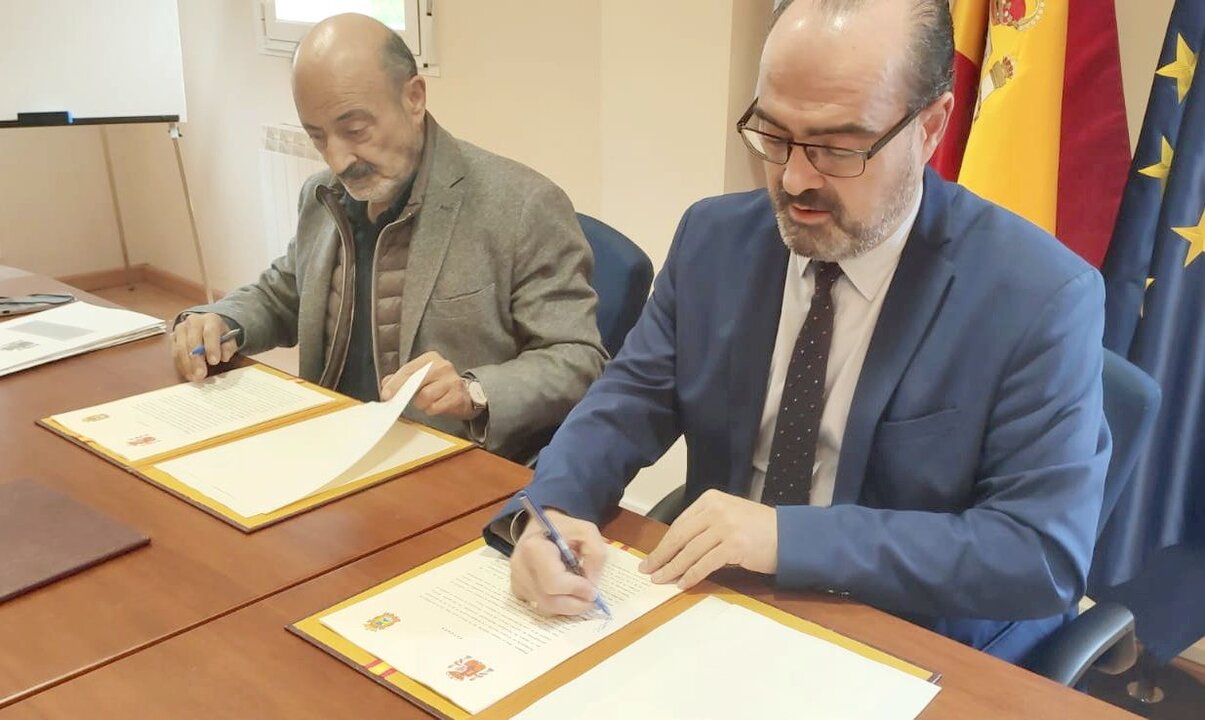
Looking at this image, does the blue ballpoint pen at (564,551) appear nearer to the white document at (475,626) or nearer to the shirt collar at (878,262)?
the white document at (475,626)

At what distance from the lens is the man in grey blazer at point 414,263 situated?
1.65 m

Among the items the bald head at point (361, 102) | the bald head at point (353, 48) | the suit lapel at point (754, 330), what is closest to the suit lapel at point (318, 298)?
the bald head at point (361, 102)

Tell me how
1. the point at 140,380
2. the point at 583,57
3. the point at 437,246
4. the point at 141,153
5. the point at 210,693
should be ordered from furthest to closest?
the point at 141,153 → the point at 583,57 → the point at 437,246 → the point at 140,380 → the point at 210,693

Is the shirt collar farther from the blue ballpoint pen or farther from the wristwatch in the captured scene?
the wristwatch

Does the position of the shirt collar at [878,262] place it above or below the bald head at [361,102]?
below

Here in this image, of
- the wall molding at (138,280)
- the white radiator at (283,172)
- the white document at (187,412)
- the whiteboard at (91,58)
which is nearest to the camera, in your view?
the white document at (187,412)

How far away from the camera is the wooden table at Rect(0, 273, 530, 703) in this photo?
0.93 m

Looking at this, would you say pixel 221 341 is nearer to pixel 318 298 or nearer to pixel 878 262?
pixel 318 298

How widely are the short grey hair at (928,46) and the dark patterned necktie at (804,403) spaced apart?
235mm

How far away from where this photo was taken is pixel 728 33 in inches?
88.4

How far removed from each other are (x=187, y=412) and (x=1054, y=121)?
1.59m

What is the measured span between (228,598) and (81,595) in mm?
154

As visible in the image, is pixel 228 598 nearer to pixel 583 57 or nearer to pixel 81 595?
pixel 81 595

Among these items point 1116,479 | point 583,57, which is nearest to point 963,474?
point 1116,479
